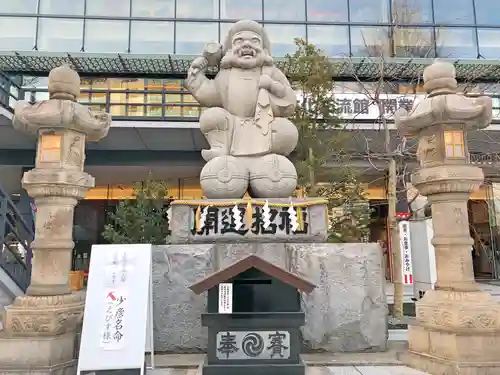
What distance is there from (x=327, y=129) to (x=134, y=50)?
277 inches

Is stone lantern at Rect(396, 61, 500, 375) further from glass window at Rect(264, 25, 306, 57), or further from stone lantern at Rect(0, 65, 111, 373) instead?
glass window at Rect(264, 25, 306, 57)

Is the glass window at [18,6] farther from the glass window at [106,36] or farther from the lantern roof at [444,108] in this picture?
the lantern roof at [444,108]

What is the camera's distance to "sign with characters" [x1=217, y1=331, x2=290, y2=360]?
387 centimetres

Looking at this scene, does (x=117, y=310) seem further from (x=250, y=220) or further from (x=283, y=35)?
(x=283, y=35)

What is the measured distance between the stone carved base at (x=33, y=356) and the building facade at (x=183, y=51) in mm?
9229

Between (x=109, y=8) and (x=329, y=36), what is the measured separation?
7.36m

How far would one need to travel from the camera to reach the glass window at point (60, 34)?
13.5 meters

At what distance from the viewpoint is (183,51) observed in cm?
1383

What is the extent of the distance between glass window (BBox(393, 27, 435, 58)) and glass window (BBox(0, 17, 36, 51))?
38.0 ft

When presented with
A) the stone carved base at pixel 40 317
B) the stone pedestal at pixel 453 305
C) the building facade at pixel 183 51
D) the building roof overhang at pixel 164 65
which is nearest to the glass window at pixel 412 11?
the building facade at pixel 183 51

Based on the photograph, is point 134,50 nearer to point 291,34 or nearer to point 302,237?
point 291,34

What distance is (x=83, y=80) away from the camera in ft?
46.7

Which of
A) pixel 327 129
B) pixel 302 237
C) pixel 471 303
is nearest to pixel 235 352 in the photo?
pixel 302 237

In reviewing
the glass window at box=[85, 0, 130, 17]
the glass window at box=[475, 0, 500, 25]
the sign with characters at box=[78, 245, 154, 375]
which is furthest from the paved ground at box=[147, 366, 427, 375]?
the glass window at box=[475, 0, 500, 25]
